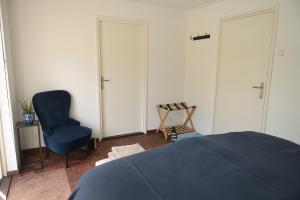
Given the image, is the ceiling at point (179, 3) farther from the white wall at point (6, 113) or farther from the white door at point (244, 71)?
the white wall at point (6, 113)

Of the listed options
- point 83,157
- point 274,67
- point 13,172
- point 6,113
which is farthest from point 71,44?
point 274,67

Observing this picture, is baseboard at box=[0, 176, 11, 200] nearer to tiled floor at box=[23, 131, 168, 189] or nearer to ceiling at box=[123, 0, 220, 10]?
tiled floor at box=[23, 131, 168, 189]

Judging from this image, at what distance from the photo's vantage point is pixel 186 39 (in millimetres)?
4078

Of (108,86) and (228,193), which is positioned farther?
(108,86)

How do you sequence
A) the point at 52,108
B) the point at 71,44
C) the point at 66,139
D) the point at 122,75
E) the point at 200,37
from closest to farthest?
the point at 66,139 < the point at 52,108 < the point at 71,44 < the point at 122,75 < the point at 200,37

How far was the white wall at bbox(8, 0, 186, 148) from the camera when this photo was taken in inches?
112

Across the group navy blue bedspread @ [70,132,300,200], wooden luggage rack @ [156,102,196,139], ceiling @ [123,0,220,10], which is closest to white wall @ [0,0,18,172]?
navy blue bedspread @ [70,132,300,200]

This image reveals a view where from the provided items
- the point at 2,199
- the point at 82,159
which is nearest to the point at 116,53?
the point at 82,159

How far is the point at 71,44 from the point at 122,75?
3.13 feet

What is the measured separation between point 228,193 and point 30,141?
297 cm

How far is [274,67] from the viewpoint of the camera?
8.64 ft

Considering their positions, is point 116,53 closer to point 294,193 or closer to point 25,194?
point 25,194

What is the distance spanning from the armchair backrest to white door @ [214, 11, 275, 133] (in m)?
2.45

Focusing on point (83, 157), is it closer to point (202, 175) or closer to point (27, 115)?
point (27, 115)
